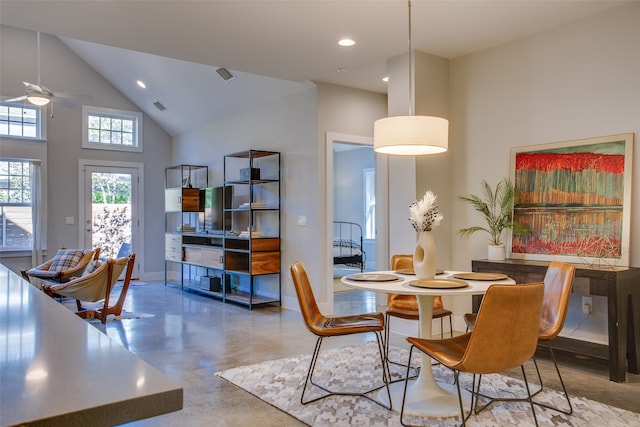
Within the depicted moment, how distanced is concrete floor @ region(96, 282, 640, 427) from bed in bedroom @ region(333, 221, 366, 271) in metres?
1.53

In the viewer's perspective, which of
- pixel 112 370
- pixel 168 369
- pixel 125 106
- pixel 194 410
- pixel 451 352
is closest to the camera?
pixel 112 370

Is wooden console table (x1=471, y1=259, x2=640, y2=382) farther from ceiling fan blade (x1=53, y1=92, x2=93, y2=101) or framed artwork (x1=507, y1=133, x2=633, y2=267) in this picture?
ceiling fan blade (x1=53, y1=92, x2=93, y2=101)

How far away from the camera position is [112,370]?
0.79m

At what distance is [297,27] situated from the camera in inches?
160

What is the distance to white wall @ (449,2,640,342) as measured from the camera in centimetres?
371

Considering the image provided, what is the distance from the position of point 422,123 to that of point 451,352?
1414 mm

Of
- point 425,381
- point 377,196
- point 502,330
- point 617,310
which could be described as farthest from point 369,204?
point 502,330

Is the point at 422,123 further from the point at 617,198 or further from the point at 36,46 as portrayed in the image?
the point at 36,46

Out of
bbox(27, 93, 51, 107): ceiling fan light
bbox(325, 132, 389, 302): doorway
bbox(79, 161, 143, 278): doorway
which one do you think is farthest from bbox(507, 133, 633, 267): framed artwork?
bbox(79, 161, 143, 278): doorway

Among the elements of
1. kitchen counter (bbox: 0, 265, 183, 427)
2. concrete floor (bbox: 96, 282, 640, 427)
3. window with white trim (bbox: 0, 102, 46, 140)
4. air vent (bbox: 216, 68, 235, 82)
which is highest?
air vent (bbox: 216, 68, 235, 82)

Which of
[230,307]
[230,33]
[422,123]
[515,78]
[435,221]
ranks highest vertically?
[230,33]

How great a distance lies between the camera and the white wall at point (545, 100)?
3.71 metres

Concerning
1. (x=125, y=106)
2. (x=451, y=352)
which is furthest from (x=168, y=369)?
(x=125, y=106)

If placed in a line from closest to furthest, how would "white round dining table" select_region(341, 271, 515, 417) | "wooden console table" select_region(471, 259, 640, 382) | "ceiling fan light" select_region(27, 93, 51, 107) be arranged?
1. "white round dining table" select_region(341, 271, 515, 417)
2. "wooden console table" select_region(471, 259, 640, 382)
3. "ceiling fan light" select_region(27, 93, 51, 107)
